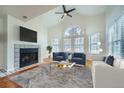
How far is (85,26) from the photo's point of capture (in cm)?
821

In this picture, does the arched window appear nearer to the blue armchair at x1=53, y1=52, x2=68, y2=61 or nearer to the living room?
the living room

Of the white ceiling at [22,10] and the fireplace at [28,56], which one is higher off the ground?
the white ceiling at [22,10]

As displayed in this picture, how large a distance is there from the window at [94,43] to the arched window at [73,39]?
→ 0.70m

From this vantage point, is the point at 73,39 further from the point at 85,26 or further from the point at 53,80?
the point at 53,80

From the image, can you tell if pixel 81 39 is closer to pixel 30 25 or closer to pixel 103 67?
pixel 30 25

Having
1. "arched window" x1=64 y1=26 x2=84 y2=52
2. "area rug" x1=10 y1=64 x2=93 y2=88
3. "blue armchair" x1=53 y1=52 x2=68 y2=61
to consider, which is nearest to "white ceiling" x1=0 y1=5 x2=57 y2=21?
"area rug" x1=10 y1=64 x2=93 y2=88

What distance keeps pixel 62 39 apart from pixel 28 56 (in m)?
4.09

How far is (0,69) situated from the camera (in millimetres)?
4406

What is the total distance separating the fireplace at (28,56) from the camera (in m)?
5.17

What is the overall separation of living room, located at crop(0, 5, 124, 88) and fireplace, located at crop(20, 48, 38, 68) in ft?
0.16

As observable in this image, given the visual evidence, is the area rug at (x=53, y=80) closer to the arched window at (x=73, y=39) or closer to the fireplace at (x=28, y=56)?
the fireplace at (x=28, y=56)

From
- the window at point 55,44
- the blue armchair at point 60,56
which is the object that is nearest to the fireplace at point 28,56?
the blue armchair at point 60,56
